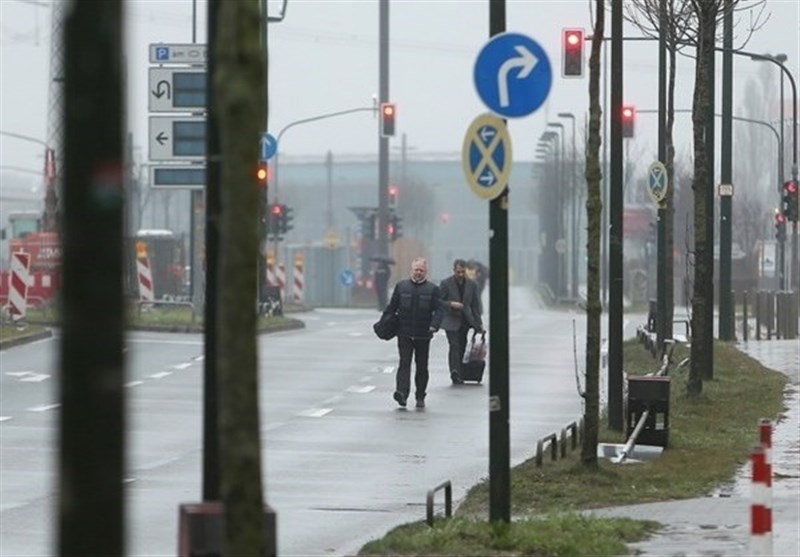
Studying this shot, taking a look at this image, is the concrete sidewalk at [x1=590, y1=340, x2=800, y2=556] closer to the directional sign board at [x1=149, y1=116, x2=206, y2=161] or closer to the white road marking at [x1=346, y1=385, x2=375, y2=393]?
the white road marking at [x1=346, y1=385, x2=375, y2=393]

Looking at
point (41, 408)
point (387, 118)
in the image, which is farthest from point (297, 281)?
point (41, 408)

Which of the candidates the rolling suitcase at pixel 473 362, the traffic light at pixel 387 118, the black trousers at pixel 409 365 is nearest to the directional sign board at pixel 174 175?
the rolling suitcase at pixel 473 362

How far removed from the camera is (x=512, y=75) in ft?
44.0

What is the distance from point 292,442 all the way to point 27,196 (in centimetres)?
12320

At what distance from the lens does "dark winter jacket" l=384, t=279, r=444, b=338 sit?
2695cm

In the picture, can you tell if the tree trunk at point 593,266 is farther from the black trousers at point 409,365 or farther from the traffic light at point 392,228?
the traffic light at point 392,228

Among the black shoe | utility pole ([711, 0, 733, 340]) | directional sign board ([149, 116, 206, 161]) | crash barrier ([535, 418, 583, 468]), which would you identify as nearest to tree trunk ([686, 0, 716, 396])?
the black shoe

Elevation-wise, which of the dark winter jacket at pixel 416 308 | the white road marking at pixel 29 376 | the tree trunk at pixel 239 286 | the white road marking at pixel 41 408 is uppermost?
the tree trunk at pixel 239 286

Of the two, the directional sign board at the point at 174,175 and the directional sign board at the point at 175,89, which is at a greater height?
the directional sign board at the point at 175,89

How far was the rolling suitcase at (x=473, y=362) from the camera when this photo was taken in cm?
3095

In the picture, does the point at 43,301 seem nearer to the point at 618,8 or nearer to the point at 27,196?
the point at 618,8

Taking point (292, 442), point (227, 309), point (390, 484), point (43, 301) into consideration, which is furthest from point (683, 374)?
point (43, 301)

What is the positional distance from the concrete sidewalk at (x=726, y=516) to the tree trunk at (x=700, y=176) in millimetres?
5373

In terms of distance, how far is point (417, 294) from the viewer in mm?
27266
